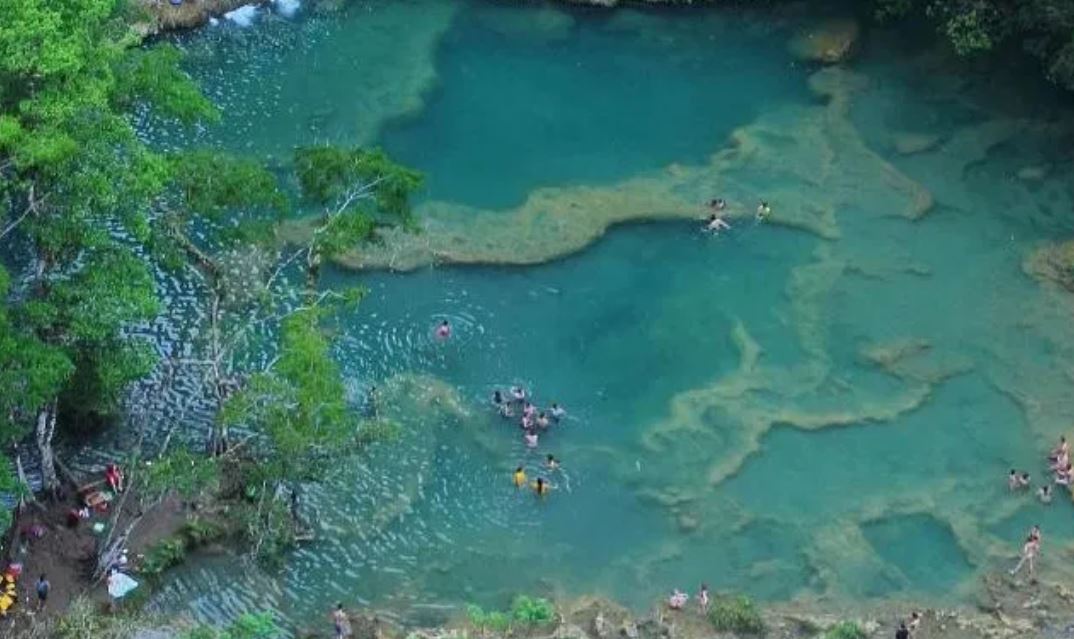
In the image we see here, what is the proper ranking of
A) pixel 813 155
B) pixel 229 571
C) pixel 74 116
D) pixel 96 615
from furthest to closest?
pixel 813 155 < pixel 229 571 < pixel 96 615 < pixel 74 116

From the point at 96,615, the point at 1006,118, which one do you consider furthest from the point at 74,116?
the point at 1006,118

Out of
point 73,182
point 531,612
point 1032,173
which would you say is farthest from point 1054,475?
point 73,182

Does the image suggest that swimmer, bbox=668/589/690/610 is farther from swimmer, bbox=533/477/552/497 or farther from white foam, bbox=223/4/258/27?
white foam, bbox=223/4/258/27

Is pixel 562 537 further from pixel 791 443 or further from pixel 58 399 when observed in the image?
pixel 58 399

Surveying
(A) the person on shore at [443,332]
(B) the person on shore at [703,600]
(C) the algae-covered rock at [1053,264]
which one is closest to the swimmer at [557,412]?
(A) the person on shore at [443,332]

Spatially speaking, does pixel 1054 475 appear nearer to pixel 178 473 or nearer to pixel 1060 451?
pixel 1060 451

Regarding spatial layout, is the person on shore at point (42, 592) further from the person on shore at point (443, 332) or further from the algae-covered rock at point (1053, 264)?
the algae-covered rock at point (1053, 264)
